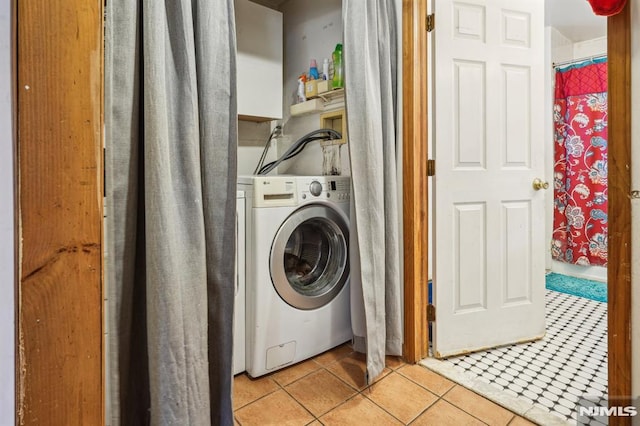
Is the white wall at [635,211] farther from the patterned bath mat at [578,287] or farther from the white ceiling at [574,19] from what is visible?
the white ceiling at [574,19]

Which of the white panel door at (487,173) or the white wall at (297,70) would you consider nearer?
the white panel door at (487,173)

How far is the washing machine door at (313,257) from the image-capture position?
5.24 feet

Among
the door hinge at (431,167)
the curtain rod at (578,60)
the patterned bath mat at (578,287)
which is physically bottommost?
the patterned bath mat at (578,287)

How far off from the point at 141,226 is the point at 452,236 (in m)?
1.43

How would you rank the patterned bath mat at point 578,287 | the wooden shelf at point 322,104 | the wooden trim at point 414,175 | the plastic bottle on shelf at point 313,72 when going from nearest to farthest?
the wooden trim at point 414,175 < the wooden shelf at point 322,104 < the plastic bottle on shelf at point 313,72 < the patterned bath mat at point 578,287

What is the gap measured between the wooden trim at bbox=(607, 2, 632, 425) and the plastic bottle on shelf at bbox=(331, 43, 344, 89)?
4.16 feet

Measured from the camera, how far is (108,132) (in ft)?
3.02

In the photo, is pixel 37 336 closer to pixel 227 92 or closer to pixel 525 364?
pixel 227 92

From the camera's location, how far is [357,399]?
1.42 metres

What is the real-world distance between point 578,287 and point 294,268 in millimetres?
2526

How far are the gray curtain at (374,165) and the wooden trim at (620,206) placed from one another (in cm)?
80

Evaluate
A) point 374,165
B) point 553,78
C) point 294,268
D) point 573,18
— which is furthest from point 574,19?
point 294,268

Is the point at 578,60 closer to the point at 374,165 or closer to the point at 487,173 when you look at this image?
the point at 487,173

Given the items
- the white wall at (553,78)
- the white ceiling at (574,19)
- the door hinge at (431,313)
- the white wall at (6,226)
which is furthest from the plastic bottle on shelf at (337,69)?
the white wall at (553,78)
